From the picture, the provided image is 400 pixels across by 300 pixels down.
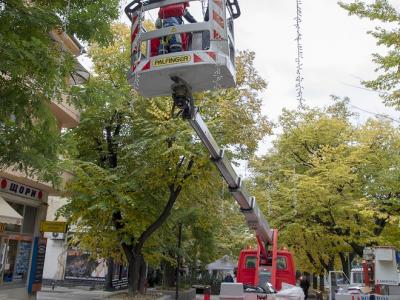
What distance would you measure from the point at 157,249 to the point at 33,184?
6.98 metres

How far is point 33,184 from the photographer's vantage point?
1892cm

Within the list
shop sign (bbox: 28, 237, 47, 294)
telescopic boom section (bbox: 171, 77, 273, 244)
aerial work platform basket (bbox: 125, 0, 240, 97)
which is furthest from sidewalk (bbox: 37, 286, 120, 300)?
aerial work platform basket (bbox: 125, 0, 240, 97)

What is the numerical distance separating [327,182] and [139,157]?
10336 millimetres

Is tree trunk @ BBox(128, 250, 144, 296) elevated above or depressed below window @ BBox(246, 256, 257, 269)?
below

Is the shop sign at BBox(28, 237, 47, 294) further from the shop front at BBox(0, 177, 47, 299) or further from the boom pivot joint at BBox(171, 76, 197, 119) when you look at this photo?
the boom pivot joint at BBox(171, 76, 197, 119)

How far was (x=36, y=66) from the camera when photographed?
695 cm

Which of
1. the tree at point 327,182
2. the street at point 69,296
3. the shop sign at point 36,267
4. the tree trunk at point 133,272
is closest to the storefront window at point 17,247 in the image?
the shop sign at point 36,267

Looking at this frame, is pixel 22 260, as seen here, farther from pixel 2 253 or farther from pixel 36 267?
pixel 2 253

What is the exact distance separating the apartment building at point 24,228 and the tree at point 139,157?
1.23 meters

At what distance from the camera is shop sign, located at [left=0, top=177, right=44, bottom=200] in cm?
1728

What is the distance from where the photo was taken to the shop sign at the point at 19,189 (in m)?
17.3

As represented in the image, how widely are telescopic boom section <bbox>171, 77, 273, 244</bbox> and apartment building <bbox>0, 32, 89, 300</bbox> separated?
7665mm

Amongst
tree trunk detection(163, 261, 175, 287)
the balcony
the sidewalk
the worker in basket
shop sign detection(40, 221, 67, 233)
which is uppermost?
the balcony

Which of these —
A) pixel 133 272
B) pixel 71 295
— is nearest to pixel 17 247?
pixel 133 272
